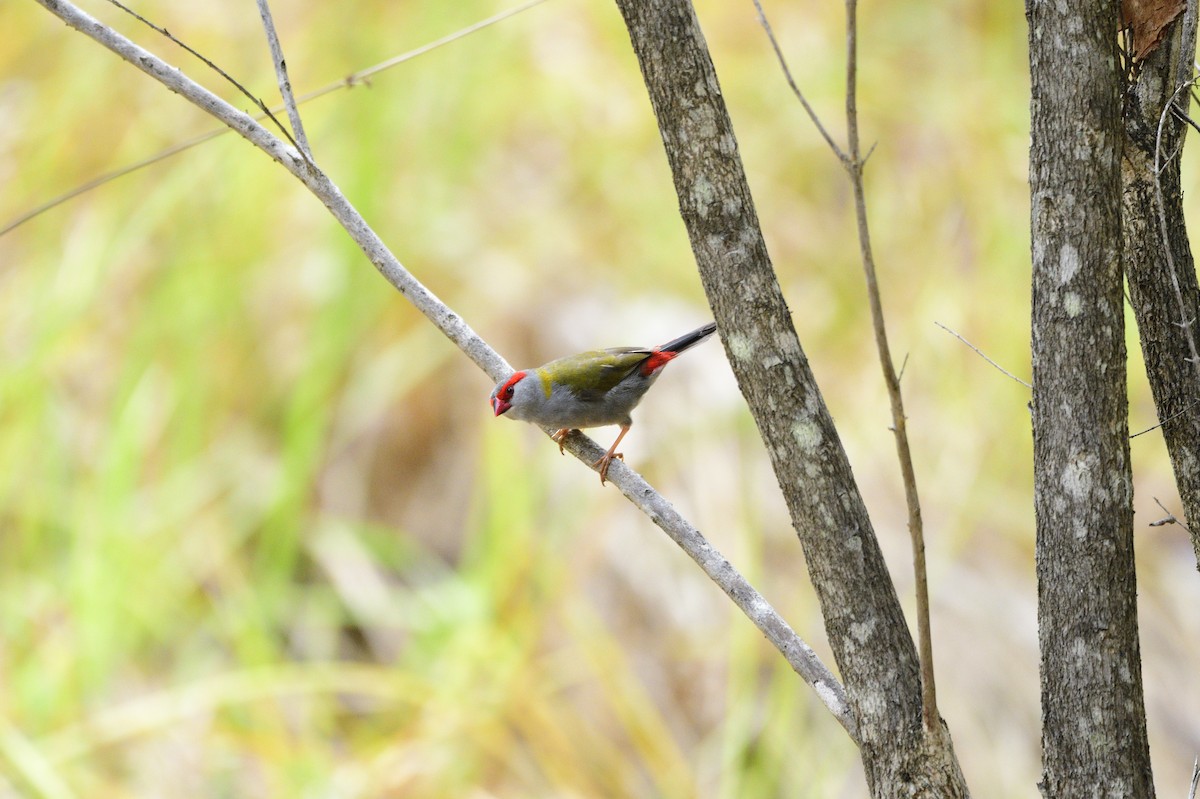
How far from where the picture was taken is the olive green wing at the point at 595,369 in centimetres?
277

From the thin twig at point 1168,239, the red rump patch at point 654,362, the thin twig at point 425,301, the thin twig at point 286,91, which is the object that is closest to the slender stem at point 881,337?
the thin twig at point 425,301

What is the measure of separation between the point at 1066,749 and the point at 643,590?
3.19 m

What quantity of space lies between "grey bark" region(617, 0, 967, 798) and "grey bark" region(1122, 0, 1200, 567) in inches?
17.9

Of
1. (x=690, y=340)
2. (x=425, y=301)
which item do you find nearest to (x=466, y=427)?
(x=690, y=340)

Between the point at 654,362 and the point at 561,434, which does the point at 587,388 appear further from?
the point at 654,362

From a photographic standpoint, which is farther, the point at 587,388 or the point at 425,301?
the point at 587,388

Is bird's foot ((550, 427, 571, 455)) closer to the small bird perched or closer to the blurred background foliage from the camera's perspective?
the small bird perched

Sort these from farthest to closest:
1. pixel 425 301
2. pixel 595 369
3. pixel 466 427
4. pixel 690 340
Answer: pixel 466 427 < pixel 595 369 < pixel 690 340 < pixel 425 301

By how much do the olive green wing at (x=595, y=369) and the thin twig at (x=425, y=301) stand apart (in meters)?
0.94

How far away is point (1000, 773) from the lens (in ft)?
11.3

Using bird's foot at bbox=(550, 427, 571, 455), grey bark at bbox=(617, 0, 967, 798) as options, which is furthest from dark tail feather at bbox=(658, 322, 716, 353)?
grey bark at bbox=(617, 0, 967, 798)

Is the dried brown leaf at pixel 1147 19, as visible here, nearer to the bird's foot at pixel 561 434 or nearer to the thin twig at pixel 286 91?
the thin twig at pixel 286 91

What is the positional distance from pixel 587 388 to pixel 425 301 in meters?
1.09

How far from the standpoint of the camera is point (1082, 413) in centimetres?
129
